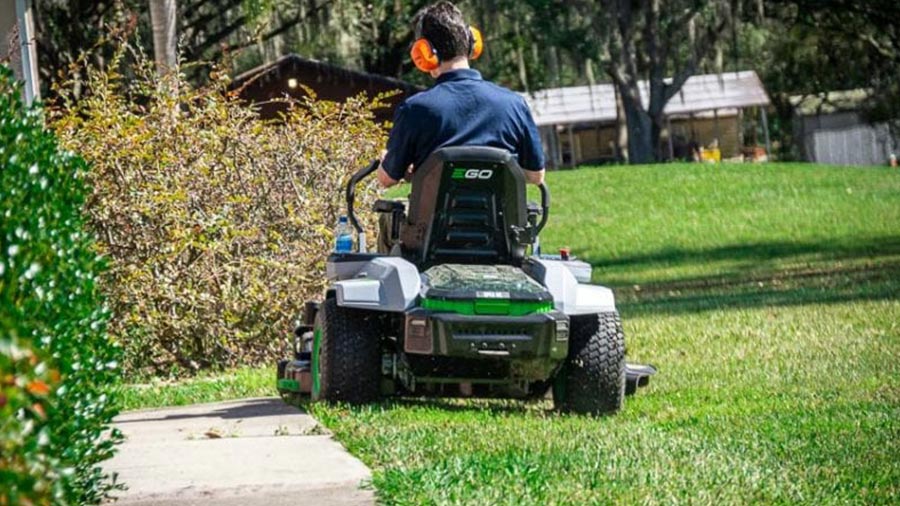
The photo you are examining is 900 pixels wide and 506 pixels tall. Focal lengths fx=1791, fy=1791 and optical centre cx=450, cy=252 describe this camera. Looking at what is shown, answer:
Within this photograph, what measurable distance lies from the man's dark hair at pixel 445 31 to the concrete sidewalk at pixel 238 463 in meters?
1.93

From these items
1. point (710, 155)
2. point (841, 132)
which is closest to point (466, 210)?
point (841, 132)

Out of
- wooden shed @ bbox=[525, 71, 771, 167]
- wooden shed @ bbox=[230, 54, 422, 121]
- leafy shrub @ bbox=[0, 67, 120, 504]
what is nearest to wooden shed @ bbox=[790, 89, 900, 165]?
wooden shed @ bbox=[525, 71, 771, 167]

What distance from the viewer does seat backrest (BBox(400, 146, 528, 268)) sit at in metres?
8.35

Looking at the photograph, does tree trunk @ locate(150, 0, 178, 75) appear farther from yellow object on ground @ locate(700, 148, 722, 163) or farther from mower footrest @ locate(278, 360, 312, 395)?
yellow object on ground @ locate(700, 148, 722, 163)

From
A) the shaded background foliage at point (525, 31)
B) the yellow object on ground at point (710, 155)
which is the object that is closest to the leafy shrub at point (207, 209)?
the shaded background foliage at point (525, 31)

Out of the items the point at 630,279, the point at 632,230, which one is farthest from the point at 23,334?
the point at 632,230

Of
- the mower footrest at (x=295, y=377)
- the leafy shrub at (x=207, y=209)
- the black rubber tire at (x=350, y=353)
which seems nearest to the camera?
the black rubber tire at (x=350, y=353)

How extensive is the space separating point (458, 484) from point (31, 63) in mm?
8294

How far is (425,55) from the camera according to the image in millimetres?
8812

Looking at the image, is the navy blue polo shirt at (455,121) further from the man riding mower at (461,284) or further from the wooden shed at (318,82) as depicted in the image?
the wooden shed at (318,82)

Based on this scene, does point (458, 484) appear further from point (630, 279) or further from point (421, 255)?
point (630, 279)

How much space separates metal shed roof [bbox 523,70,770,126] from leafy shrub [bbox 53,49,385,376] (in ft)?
163

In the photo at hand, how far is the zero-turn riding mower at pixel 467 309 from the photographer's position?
26.9ft

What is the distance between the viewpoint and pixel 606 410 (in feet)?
28.8
